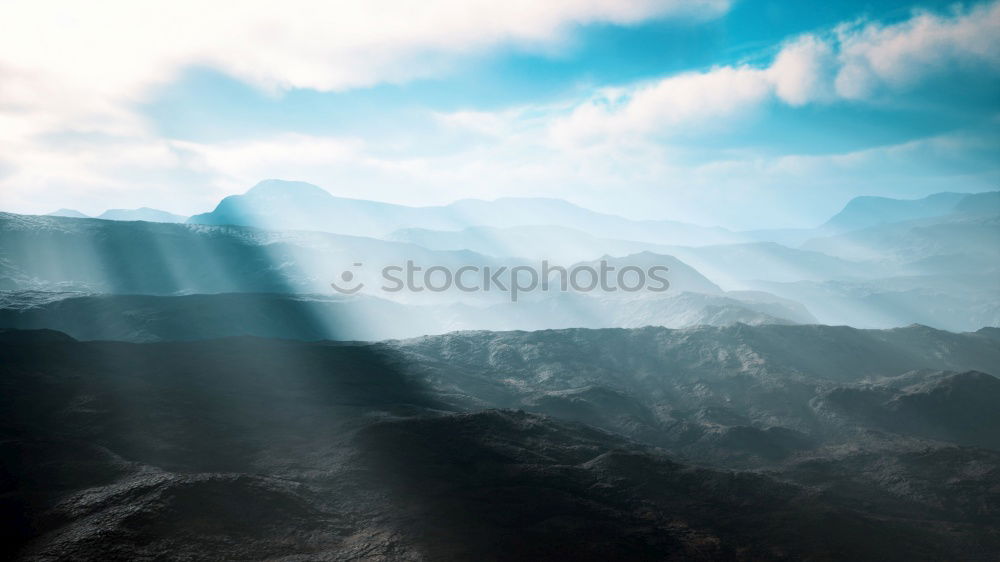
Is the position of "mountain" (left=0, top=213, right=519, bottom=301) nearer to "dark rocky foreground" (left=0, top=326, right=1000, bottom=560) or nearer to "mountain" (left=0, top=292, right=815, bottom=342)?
"mountain" (left=0, top=292, right=815, bottom=342)

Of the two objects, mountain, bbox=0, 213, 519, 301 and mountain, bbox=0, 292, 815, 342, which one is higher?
mountain, bbox=0, 213, 519, 301

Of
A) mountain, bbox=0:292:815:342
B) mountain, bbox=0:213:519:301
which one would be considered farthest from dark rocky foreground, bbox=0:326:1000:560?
mountain, bbox=0:213:519:301

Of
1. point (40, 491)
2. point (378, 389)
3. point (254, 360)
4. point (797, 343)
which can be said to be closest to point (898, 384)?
point (797, 343)

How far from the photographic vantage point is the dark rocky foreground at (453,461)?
16156mm

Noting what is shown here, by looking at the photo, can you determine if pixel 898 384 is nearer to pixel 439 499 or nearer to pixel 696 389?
pixel 696 389

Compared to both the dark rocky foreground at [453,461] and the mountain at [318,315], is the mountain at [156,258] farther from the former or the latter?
the dark rocky foreground at [453,461]

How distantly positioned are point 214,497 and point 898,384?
53.4 meters

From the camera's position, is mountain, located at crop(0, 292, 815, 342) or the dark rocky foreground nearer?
the dark rocky foreground

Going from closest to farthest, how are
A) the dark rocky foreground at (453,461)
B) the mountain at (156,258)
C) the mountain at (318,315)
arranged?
the dark rocky foreground at (453,461) < the mountain at (318,315) < the mountain at (156,258)

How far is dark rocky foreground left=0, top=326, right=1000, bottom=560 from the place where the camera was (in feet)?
53.0

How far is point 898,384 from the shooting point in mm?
46250

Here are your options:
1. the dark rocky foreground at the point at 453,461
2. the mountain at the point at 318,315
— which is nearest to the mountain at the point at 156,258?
the mountain at the point at 318,315

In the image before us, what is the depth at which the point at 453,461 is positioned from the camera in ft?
76.0

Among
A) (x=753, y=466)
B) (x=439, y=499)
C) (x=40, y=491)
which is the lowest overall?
(x=753, y=466)
